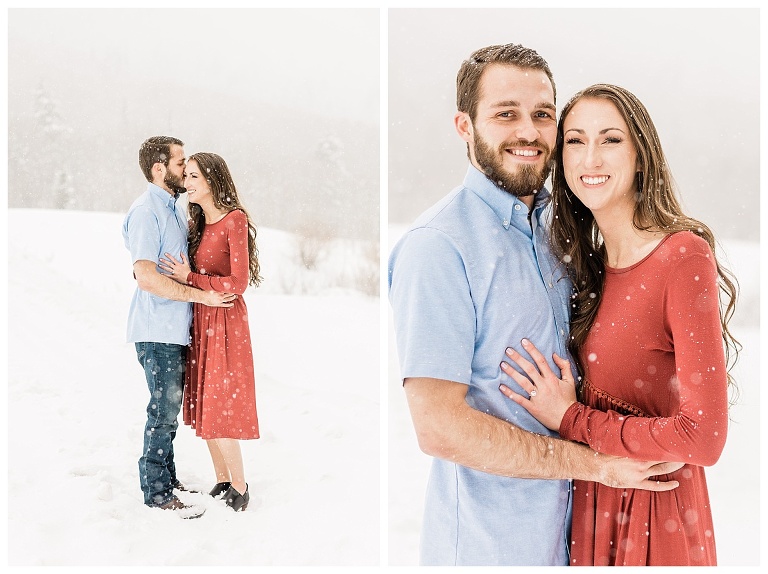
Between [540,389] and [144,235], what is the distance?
133cm

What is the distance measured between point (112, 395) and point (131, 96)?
103 cm

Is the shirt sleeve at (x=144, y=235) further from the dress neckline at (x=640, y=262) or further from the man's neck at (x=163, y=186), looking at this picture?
the dress neckline at (x=640, y=262)

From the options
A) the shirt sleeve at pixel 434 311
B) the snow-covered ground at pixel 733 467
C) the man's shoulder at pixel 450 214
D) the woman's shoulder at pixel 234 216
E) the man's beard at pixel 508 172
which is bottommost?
the snow-covered ground at pixel 733 467

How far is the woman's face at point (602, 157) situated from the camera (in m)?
1.58

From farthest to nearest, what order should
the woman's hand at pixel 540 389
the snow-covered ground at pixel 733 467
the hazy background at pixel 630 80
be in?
the snow-covered ground at pixel 733 467 < the hazy background at pixel 630 80 < the woman's hand at pixel 540 389

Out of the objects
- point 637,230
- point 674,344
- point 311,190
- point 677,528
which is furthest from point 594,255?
point 311,190

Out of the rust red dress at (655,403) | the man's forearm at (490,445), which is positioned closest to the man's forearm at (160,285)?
the man's forearm at (490,445)

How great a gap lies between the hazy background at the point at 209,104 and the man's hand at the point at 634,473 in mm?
1134

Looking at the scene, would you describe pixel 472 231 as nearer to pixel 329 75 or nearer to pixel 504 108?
pixel 504 108

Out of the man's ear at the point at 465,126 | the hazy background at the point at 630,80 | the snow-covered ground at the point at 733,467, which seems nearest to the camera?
the man's ear at the point at 465,126

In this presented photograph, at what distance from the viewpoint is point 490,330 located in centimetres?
149

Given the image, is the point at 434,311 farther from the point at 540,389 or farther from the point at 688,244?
the point at 688,244

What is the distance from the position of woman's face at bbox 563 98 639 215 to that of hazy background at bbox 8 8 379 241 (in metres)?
0.80

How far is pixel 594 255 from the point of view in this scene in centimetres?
169
